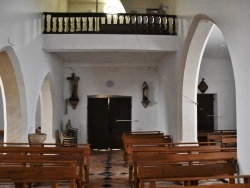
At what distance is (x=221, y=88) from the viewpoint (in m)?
12.9

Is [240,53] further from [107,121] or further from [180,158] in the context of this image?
[107,121]

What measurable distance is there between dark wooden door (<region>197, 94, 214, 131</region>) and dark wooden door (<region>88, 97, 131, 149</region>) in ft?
9.24

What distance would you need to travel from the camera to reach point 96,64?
13109mm

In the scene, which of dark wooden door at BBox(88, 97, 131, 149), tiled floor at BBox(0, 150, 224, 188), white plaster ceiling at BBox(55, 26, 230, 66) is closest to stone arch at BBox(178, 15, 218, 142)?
white plaster ceiling at BBox(55, 26, 230, 66)

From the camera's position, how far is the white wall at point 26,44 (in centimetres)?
708

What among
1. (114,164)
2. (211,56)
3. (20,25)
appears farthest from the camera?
(211,56)

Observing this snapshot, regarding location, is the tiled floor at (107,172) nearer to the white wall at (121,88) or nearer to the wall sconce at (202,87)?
the white wall at (121,88)

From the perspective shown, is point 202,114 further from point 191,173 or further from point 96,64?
point 191,173

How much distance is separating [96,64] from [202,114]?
4.66 m

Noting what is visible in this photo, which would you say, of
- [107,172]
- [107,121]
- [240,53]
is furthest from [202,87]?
[240,53]

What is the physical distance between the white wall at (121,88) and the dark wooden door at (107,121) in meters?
0.24

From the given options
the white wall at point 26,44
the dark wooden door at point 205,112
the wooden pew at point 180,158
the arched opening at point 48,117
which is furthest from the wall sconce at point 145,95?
the wooden pew at point 180,158

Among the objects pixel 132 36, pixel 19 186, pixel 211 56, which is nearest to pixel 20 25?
pixel 132 36

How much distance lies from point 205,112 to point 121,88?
3472 millimetres
